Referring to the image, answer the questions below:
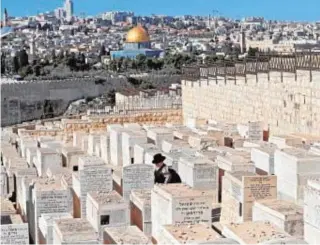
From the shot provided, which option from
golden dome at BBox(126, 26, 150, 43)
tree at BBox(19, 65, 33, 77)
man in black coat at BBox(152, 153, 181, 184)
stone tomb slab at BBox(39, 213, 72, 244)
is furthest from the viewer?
golden dome at BBox(126, 26, 150, 43)

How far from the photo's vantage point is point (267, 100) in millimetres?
10125

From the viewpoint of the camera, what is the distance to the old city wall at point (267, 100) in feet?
29.0

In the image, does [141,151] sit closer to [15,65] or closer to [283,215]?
[283,215]

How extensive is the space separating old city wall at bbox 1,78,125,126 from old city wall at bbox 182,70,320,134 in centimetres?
1871

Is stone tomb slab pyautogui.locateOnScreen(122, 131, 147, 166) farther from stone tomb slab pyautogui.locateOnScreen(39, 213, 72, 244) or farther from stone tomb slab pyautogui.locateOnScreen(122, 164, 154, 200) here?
stone tomb slab pyautogui.locateOnScreen(39, 213, 72, 244)

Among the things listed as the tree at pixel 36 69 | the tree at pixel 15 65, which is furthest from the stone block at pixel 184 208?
the tree at pixel 15 65

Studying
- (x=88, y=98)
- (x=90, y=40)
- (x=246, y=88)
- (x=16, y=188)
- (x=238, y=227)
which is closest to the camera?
(x=238, y=227)

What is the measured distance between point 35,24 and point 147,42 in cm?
7431

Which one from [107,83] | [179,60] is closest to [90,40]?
[179,60]

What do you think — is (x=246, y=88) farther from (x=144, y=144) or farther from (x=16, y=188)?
(x=16, y=188)

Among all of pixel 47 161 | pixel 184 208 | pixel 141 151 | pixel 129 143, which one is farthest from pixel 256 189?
pixel 129 143

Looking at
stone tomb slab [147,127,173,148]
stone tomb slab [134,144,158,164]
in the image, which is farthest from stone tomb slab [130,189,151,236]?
stone tomb slab [147,127,173,148]

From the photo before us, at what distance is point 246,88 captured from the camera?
1100cm

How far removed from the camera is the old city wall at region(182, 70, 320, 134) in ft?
29.0
